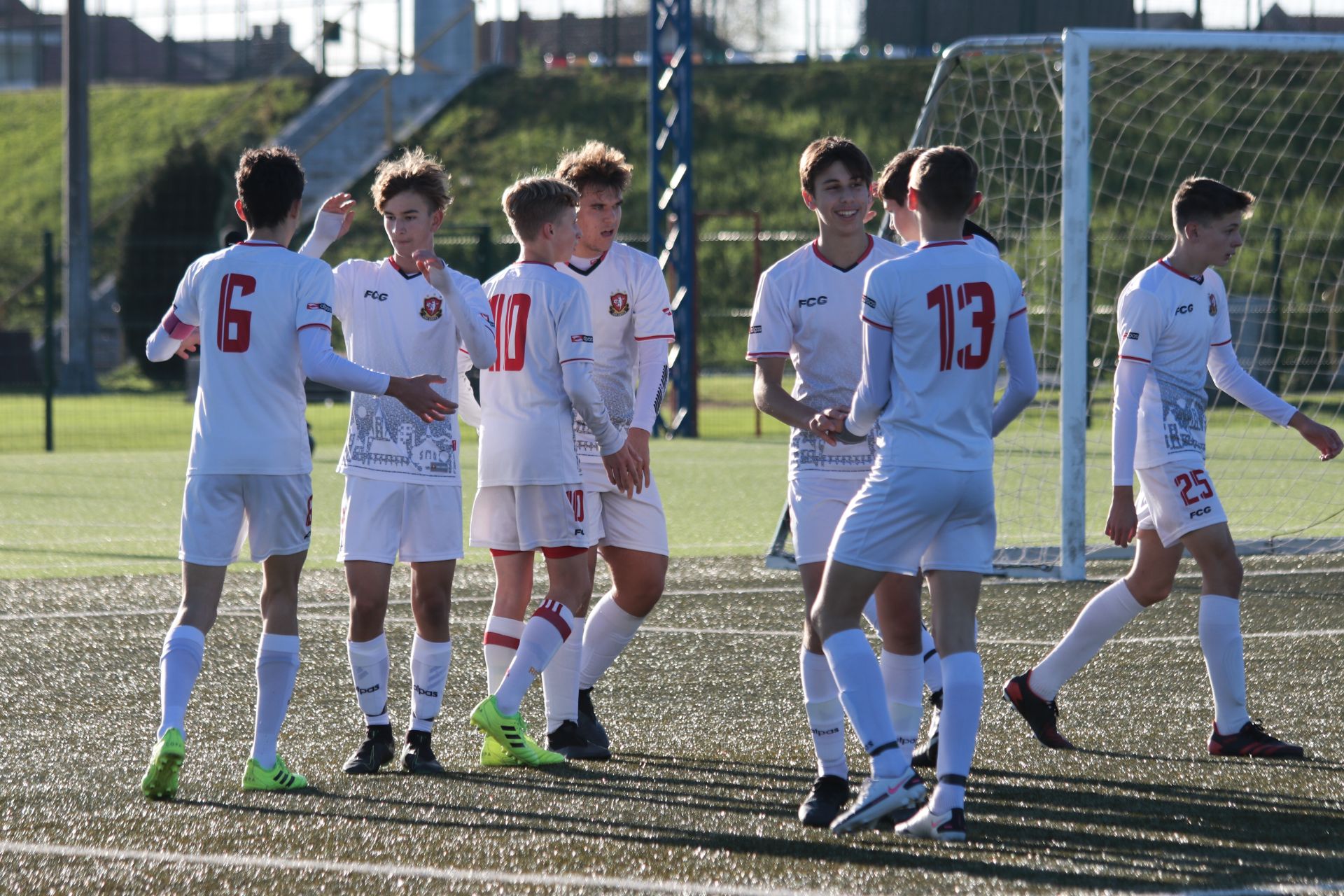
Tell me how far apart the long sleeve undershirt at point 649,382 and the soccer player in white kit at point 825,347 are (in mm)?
608

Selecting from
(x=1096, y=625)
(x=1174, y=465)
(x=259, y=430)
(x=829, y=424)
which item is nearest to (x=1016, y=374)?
(x=829, y=424)

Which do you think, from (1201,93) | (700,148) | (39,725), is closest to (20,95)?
(700,148)

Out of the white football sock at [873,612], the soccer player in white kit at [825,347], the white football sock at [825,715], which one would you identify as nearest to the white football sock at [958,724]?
the white football sock at [825,715]

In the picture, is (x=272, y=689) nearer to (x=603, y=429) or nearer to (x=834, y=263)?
(x=603, y=429)

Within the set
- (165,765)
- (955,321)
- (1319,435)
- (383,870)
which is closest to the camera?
(383,870)

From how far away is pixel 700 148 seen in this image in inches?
1513

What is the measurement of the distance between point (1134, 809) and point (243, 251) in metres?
2.86

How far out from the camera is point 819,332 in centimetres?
486

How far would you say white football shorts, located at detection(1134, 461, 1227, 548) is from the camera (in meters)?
5.39

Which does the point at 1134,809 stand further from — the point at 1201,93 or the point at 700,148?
the point at 700,148

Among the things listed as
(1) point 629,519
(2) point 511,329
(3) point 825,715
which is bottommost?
(3) point 825,715

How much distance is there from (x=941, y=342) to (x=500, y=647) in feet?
6.15

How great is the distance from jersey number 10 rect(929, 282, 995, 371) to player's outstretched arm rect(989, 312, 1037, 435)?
0.09 metres

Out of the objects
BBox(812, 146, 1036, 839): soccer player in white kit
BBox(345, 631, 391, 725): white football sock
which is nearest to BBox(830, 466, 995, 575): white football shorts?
BBox(812, 146, 1036, 839): soccer player in white kit
